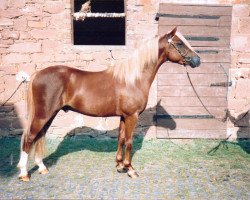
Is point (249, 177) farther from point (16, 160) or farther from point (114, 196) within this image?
point (16, 160)

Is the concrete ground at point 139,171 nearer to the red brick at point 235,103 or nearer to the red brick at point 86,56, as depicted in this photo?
the red brick at point 235,103

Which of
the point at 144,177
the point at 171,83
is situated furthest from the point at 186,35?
the point at 144,177

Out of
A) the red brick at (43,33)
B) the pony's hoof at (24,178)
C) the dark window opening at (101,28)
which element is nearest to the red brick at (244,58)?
the red brick at (43,33)

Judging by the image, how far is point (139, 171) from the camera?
4727mm

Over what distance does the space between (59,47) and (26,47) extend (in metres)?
0.66

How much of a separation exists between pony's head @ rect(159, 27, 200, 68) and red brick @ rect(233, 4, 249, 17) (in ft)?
7.56

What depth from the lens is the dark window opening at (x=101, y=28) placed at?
33.9 feet

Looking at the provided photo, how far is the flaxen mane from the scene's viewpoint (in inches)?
173

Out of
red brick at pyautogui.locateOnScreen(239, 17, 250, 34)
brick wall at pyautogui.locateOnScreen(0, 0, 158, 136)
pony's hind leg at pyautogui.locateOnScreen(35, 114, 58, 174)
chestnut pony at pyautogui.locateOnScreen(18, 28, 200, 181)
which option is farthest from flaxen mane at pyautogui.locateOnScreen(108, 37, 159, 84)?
red brick at pyautogui.locateOnScreen(239, 17, 250, 34)

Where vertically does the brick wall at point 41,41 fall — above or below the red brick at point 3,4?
below

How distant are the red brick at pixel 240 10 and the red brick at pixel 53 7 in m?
3.53

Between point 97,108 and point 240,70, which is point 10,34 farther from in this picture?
point 240,70

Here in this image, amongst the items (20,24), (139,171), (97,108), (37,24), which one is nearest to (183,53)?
(97,108)

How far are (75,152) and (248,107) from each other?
12.3 ft
